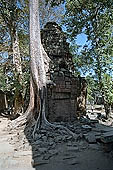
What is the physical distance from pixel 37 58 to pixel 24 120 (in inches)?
88.8

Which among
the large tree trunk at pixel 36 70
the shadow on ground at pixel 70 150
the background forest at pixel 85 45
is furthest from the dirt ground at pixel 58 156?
the background forest at pixel 85 45

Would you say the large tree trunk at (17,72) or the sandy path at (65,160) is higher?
the large tree trunk at (17,72)

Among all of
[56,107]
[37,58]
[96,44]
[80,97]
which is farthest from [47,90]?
[96,44]

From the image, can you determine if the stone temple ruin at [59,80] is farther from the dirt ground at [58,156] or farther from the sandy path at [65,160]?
the sandy path at [65,160]

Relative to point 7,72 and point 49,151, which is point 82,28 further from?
point 49,151

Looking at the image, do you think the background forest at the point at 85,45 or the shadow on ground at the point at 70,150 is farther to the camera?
the background forest at the point at 85,45

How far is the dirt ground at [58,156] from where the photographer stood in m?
2.71

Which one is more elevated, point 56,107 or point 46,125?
point 56,107

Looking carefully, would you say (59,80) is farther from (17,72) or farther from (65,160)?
(17,72)

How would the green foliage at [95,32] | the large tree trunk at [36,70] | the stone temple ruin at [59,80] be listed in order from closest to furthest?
the large tree trunk at [36,70] < the stone temple ruin at [59,80] < the green foliage at [95,32]

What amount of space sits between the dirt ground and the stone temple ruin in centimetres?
145

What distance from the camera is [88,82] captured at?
7457 mm

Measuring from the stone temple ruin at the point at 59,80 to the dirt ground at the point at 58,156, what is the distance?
4.75 feet

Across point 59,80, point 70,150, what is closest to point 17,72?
point 59,80
